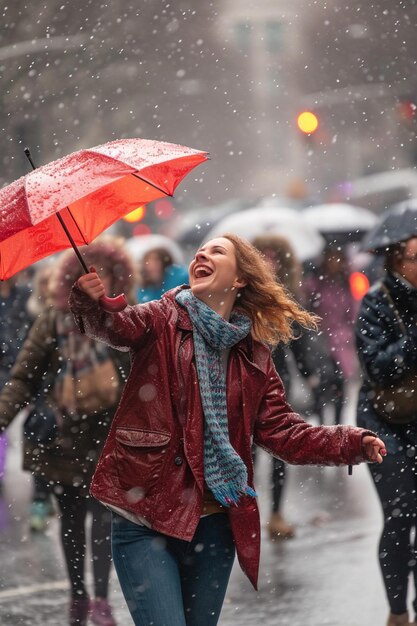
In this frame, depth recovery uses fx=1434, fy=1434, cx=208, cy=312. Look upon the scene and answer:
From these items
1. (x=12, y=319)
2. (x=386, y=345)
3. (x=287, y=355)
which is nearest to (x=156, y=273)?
(x=287, y=355)

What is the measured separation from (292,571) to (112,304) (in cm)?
386

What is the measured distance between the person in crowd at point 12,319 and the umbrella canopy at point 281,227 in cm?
197

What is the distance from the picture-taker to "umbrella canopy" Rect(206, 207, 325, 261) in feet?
36.7

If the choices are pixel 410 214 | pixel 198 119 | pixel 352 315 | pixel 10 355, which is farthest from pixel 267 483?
pixel 198 119

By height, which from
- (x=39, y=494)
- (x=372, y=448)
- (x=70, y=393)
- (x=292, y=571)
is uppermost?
(x=70, y=393)

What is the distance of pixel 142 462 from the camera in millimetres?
4418

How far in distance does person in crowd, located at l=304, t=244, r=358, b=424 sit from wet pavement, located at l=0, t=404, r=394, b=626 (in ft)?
2.55

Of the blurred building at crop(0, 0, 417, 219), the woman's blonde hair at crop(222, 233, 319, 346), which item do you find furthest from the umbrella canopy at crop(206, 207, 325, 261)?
the blurred building at crop(0, 0, 417, 219)

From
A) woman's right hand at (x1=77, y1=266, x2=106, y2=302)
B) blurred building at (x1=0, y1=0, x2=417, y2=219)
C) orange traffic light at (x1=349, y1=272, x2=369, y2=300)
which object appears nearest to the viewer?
woman's right hand at (x1=77, y1=266, x2=106, y2=302)

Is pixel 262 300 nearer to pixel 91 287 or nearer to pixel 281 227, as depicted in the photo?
pixel 91 287

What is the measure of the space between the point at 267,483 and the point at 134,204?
5.79 metres

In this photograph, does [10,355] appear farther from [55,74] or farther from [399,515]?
[55,74]

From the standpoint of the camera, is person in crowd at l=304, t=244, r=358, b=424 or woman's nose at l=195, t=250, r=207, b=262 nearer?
woman's nose at l=195, t=250, r=207, b=262

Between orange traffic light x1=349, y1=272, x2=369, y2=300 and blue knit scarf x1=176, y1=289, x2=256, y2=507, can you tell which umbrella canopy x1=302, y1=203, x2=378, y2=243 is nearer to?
orange traffic light x1=349, y1=272, x2=369, y2=300
